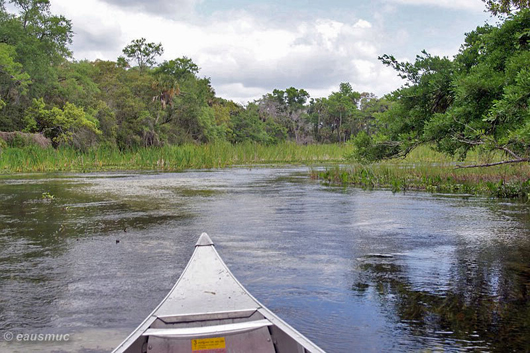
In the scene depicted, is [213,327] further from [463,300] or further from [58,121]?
[58,121]

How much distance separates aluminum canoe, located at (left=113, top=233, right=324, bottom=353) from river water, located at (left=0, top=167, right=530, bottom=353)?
0.90 metres

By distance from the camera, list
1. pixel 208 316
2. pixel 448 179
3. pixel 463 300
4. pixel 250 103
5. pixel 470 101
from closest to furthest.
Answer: pixel 208 316 → pixel 463 300 → pixel 470 101 → pixel 448 179 → pixel 250 103

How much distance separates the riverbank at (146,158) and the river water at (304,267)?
1458cm

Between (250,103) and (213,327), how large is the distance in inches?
Answer: 2246

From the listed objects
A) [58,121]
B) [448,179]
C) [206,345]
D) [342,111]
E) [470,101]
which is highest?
[342,111]

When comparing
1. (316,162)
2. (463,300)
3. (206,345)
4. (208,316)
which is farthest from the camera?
(316,162)

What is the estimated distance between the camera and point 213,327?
3.30 metres

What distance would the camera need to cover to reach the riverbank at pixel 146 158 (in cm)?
2625

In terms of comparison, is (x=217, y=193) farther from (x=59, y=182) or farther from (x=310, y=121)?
(x=310, y=121)

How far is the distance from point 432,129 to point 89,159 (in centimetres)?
2534

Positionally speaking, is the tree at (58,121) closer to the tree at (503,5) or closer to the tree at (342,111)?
the tree at (503,5)

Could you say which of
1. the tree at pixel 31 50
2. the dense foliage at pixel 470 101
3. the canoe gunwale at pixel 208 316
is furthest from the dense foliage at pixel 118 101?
the canoe gunwale at pixel 208 316

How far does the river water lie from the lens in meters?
4.40

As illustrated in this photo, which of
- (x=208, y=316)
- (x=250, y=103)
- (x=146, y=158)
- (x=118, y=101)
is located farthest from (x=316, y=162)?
(x=208, y=316)
